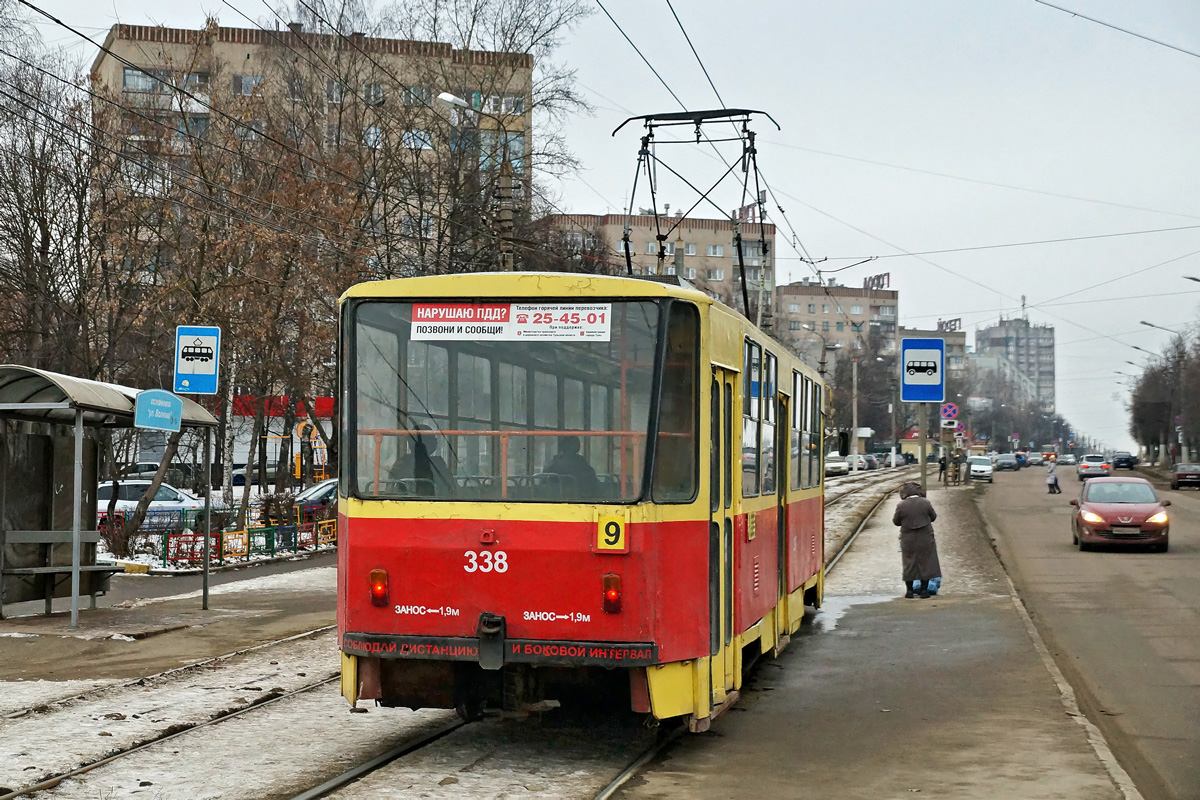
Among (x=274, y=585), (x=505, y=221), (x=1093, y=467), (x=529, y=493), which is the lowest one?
(x=274, y=585)

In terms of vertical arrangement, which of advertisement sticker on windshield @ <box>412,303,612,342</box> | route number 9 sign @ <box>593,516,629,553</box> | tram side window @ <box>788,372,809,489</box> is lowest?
route number 9 sign @ <box>593,516,629,553</box>

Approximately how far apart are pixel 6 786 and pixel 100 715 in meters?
2.22

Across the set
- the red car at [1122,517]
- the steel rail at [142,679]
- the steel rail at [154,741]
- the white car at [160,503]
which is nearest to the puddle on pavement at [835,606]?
the steel rail at [142,679]

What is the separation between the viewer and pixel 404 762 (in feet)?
25.4

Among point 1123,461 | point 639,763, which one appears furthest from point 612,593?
point 1123,461

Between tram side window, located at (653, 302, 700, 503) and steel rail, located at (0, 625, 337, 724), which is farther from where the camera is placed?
steel rail, located at (0, 625, 337, 724)

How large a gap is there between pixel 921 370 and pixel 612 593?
12.7 m

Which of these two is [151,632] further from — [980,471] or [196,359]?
[980,471]

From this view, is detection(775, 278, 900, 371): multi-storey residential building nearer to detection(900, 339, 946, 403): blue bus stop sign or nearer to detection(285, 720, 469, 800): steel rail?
detection(900, 339, 946, 403): blue bus stop sign

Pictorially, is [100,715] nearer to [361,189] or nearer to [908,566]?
[908,566]

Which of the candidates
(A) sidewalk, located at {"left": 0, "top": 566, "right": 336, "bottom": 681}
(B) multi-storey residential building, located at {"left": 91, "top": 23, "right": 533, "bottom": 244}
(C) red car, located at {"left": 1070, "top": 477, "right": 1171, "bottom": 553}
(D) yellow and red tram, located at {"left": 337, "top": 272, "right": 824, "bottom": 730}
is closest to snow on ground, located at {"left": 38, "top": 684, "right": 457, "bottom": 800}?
(D) yellow and red tram, located at {"left": 337, "top": 272, "right": 824, "bottom": 730}

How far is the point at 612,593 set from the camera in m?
7.41

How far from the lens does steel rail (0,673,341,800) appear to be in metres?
6.96

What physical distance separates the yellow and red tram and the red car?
19180 mm
